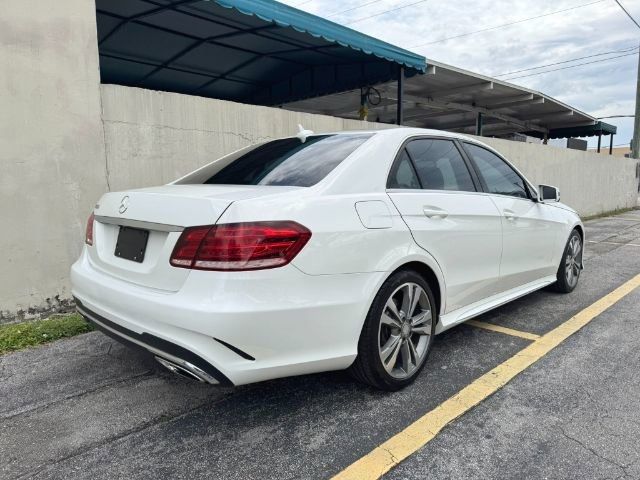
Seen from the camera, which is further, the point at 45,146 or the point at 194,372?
the point at 45,146

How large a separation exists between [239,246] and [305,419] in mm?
1071

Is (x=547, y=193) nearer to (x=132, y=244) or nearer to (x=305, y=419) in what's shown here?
(x=305, y=419)

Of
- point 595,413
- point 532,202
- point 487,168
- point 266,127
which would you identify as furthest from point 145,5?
point 595,413

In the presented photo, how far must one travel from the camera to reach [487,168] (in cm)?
391

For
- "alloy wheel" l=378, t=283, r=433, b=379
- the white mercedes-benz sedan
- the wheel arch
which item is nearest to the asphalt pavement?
"alloy wheel" l=378, t=283, r=433, b=379

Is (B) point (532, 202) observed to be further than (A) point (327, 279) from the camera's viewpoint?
Yes

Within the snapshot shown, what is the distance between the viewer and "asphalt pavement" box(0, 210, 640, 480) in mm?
2215

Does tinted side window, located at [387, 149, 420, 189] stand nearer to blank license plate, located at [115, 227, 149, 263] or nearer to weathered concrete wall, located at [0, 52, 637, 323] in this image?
blank license plate, located at [115, 227, 149, 263]

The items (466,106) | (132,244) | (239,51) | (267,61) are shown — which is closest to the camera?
(132,244)

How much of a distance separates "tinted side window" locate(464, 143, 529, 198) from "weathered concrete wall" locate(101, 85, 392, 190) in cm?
263

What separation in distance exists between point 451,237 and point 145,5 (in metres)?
5.13

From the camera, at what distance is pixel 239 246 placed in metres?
2.16

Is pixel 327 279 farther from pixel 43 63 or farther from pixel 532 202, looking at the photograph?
pixel 43 63

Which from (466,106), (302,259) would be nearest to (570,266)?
(302,259)
